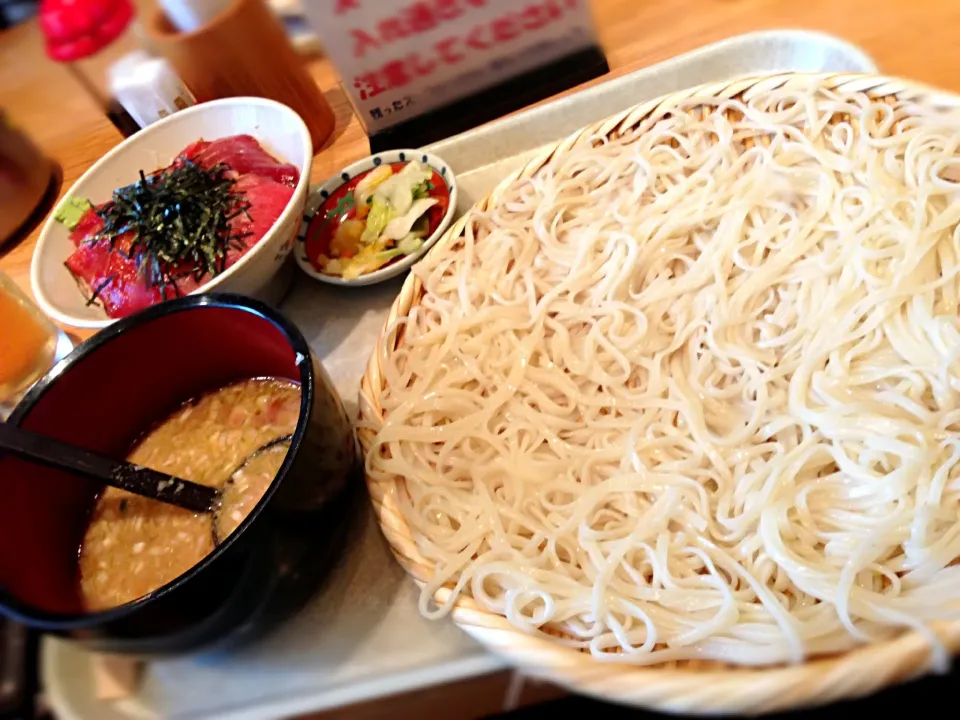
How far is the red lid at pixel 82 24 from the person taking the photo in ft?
4.60

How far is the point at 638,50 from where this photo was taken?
1.50m

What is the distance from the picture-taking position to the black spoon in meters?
0.82

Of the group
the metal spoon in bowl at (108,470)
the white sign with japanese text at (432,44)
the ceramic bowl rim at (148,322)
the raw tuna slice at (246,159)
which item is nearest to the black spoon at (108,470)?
the metal spoon in bowl at (108,470)

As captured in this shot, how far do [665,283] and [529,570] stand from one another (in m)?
0.49

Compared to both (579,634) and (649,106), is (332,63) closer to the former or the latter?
(649,106)

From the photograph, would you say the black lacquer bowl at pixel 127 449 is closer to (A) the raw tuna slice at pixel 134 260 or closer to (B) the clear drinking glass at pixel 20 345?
(A) the raw tuna slice at pixel 134 260

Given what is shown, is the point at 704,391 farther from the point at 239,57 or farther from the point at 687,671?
the point at 239,57

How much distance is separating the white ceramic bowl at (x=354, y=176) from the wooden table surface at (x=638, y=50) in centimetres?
17

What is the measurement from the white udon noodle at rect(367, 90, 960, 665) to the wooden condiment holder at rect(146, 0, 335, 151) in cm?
62

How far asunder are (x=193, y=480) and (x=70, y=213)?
75 centimetres

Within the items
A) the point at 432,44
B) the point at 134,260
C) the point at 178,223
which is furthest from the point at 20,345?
the point at 432,44

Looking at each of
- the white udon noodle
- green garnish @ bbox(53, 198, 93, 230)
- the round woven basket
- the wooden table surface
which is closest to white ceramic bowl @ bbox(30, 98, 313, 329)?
green garnish @ bbox(53, 198, 93, 230)

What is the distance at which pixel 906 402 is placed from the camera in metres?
0.86

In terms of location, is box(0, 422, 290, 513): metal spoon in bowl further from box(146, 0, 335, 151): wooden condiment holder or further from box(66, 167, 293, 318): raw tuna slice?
box(146, 0, 335, 151): wooden condiment holder
